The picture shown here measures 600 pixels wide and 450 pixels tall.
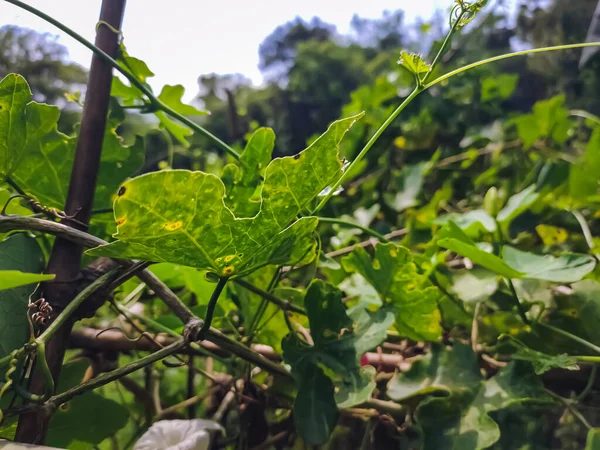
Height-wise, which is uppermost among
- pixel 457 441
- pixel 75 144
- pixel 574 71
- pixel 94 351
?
pixel 574 71

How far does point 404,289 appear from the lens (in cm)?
27

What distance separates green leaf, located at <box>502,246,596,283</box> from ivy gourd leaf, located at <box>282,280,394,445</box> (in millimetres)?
93

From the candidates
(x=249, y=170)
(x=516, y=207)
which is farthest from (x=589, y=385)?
(x=249, y=170)

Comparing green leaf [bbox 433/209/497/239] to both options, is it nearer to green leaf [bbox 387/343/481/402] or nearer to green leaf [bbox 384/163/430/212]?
green leaf [bbox 387/343/481/402]

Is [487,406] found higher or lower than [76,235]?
lower

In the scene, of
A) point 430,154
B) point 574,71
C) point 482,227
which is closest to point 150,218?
point 482,227

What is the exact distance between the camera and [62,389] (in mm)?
255

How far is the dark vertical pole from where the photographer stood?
0.19m

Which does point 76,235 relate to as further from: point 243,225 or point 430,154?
point 430,154

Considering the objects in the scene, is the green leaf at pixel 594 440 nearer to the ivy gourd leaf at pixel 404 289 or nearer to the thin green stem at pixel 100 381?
the ivy gourd leaf at pixel 404 289

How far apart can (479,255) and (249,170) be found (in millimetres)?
143

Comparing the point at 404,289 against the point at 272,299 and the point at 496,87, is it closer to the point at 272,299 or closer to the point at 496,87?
the point at 272,299

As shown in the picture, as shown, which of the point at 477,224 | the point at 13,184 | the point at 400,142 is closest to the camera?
the point at 13,184

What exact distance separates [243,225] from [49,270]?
12 centimetres
